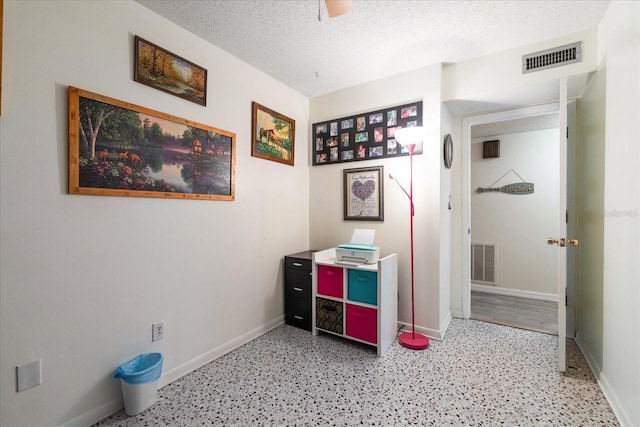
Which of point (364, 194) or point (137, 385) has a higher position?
point (364, 194)

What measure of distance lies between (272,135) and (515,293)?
387cm

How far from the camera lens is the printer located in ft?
7.53

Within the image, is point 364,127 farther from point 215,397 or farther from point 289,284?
point 215,397

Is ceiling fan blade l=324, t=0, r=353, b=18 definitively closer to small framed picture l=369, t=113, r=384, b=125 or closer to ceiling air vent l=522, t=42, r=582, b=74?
small framed picture l=369, t=113, r=384, b=125

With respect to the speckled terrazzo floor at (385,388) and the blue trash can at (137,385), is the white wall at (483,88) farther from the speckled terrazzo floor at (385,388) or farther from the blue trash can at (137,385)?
the blue trash can at (137,385)

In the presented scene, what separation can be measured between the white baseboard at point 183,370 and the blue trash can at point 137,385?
94 millimetres

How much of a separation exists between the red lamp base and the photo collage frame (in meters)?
1.68

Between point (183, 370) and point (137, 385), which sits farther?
point (183, 370)

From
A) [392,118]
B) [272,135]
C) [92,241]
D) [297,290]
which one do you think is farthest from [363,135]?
[92,241]

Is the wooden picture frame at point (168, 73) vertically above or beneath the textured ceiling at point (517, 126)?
beneath

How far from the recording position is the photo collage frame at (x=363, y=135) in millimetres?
2561

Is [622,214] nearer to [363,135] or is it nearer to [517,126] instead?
[363,135]

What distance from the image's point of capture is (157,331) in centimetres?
178

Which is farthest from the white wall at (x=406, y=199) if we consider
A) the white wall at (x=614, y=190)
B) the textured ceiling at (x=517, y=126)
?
the textured ceiling at (x=517, y=126)
